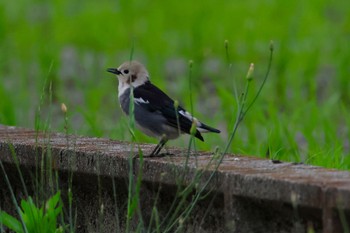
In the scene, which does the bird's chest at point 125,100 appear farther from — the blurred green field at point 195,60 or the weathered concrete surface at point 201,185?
the blurred green field at point 195,60

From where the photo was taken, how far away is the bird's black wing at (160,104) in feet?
16.4

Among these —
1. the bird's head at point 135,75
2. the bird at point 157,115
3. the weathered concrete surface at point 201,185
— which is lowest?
the weathered concrete surface at point 201,185

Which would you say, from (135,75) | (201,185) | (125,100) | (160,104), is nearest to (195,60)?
(135,75)

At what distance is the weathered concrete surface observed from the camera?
145 inches

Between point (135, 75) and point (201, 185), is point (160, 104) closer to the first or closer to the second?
point (135, 75)

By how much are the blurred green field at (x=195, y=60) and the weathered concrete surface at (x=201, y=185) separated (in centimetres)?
154

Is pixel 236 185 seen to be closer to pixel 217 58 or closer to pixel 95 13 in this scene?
pixel 217 58

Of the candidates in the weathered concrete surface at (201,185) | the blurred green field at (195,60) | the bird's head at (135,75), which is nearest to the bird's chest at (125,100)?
the bird's head at (135,75)

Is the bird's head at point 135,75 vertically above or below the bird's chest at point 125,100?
above

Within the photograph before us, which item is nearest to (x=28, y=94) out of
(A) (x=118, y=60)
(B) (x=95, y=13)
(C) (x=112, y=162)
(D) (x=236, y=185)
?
(A) (x=118, y=60)

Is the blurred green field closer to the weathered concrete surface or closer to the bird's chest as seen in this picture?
the bird's chest

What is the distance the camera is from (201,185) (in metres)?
4.06

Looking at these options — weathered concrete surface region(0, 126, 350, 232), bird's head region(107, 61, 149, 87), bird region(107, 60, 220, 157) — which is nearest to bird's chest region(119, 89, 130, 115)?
bird region(107, 60, 220, 157)

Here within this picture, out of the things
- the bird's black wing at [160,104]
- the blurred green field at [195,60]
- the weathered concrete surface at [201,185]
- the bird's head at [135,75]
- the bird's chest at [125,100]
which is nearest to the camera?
the weathered concrete surface at [201,185]
